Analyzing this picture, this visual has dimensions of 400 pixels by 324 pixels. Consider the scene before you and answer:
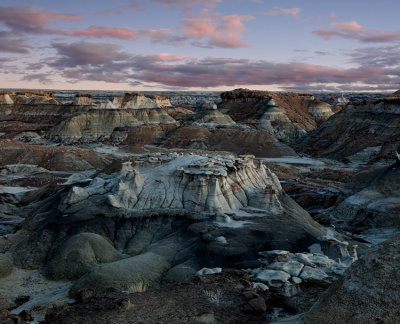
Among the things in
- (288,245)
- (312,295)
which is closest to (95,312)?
(312,295)

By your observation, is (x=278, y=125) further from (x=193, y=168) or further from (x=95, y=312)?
(x=95, y=312)

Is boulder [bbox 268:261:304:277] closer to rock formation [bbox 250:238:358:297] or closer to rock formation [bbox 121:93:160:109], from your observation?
rock formation [bbox 250:238:358:297]

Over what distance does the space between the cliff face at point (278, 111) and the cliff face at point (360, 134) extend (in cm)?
1622

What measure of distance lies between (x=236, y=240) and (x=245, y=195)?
274 inches

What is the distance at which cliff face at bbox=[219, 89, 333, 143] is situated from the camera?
117m

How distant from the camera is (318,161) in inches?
3236

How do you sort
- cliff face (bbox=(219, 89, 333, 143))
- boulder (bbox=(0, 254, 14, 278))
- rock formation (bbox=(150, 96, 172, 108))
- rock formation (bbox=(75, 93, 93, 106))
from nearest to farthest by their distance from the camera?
boulder (bbox=(0, 254, 14, 278)) < cliff face (bbox=(219, 89, 333, 143)) < rock formation (bbox=(75, 93, 93, 106)) < rock formation (bbox=(150, 96, 172, 108))

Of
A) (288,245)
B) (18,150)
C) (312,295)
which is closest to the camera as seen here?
(312,295)

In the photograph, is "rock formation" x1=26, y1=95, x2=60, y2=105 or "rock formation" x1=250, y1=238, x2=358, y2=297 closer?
"rock formation" x1=250, y1=238, x2=358, y2=297

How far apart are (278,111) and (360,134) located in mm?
40286

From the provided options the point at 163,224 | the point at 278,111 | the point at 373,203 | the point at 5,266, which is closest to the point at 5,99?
the point at 278,111

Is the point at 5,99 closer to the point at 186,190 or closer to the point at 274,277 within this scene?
the point at 186,190

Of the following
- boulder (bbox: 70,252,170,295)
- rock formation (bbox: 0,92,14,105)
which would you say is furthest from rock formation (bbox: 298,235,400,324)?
rock formation (bbox: 0,92,14,105)

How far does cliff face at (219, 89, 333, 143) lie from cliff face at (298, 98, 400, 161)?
16222 millimetres
